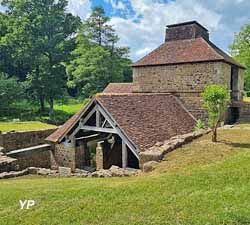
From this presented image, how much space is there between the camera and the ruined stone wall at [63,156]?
15.4 m

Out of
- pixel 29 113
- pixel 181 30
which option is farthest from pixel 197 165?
pixel 29 113

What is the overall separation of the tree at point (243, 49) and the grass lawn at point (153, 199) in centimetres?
3038

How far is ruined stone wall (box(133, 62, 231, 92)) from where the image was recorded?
60.6 feet

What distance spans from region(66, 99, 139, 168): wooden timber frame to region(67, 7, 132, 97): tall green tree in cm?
2048

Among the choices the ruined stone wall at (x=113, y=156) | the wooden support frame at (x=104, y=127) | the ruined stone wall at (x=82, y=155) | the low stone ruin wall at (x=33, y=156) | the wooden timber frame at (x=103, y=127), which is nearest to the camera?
the wooden support frame at (x=104, y=127)

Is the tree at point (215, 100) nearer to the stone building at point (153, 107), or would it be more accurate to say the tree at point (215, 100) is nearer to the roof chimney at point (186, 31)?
the stone building at point (153, 107)

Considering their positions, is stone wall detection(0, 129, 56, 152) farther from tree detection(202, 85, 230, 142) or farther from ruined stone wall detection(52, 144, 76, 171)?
tree detection(202, 85, 230, 142)

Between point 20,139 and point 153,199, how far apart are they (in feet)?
48.0

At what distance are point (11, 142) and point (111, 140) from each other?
20.6 feet

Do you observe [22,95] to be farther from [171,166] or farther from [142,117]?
[171,166]

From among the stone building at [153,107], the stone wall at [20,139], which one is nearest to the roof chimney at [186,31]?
A: the stone building at [153,107]

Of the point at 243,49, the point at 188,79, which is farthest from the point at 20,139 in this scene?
the point at 243,49

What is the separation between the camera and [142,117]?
14312 millimetres

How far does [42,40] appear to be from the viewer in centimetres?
3709
